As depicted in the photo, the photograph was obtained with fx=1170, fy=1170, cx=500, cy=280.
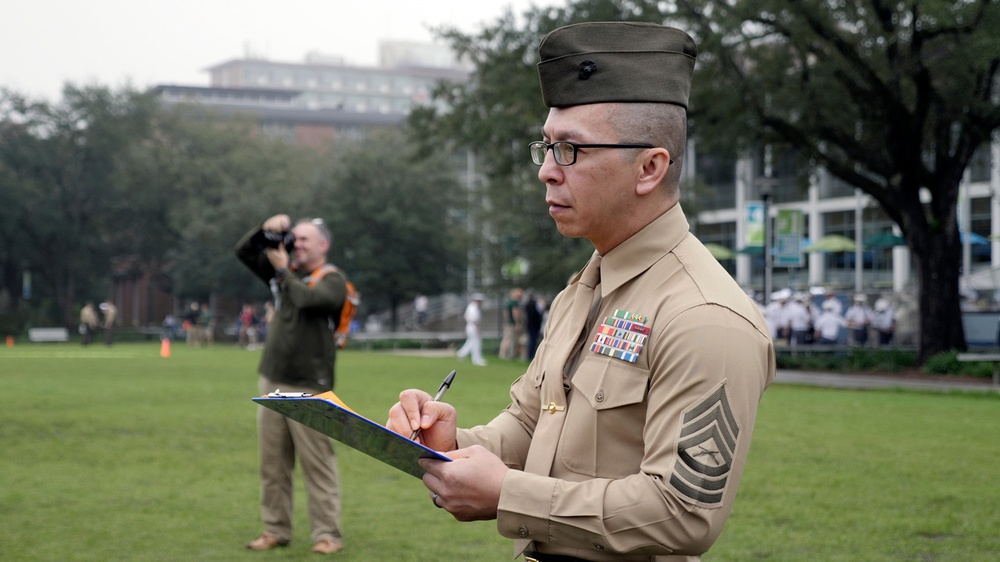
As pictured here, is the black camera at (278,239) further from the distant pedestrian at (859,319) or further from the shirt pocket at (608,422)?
the distant pedestrian at (859,319)

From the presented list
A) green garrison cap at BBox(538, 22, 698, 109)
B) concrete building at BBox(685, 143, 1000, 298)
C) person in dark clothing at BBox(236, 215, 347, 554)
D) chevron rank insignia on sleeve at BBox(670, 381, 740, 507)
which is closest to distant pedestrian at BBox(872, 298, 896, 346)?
concrete building at BBox(685, 143, 1000, 298)

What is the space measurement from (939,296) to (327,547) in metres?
22.2

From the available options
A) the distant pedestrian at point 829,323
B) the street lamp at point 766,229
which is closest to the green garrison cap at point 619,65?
the street lamp at point 766,229

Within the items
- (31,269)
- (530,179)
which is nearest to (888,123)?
(530,179)

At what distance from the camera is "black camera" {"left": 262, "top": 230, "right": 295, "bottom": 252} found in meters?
8.25

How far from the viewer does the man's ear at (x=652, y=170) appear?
9.00 feet

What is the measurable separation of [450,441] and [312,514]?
555 cm

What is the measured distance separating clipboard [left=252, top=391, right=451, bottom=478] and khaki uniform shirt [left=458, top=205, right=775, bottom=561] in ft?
0.84

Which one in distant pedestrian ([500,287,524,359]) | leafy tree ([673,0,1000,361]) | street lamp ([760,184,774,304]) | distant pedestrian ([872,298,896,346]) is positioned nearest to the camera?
leafy tree ([673,0,1000,361])

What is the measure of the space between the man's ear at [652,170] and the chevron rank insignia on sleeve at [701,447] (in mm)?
553

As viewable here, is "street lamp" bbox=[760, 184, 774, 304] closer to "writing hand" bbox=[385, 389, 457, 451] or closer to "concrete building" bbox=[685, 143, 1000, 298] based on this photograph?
"concrete building" bbox=[685, 143, 1000, 298]

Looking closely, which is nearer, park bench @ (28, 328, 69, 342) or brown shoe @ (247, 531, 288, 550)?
brown shoe @ (247, 531, 288, 550)

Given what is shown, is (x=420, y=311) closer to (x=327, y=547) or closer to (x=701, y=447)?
(x=327, y=547)

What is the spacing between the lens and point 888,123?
26.6m
